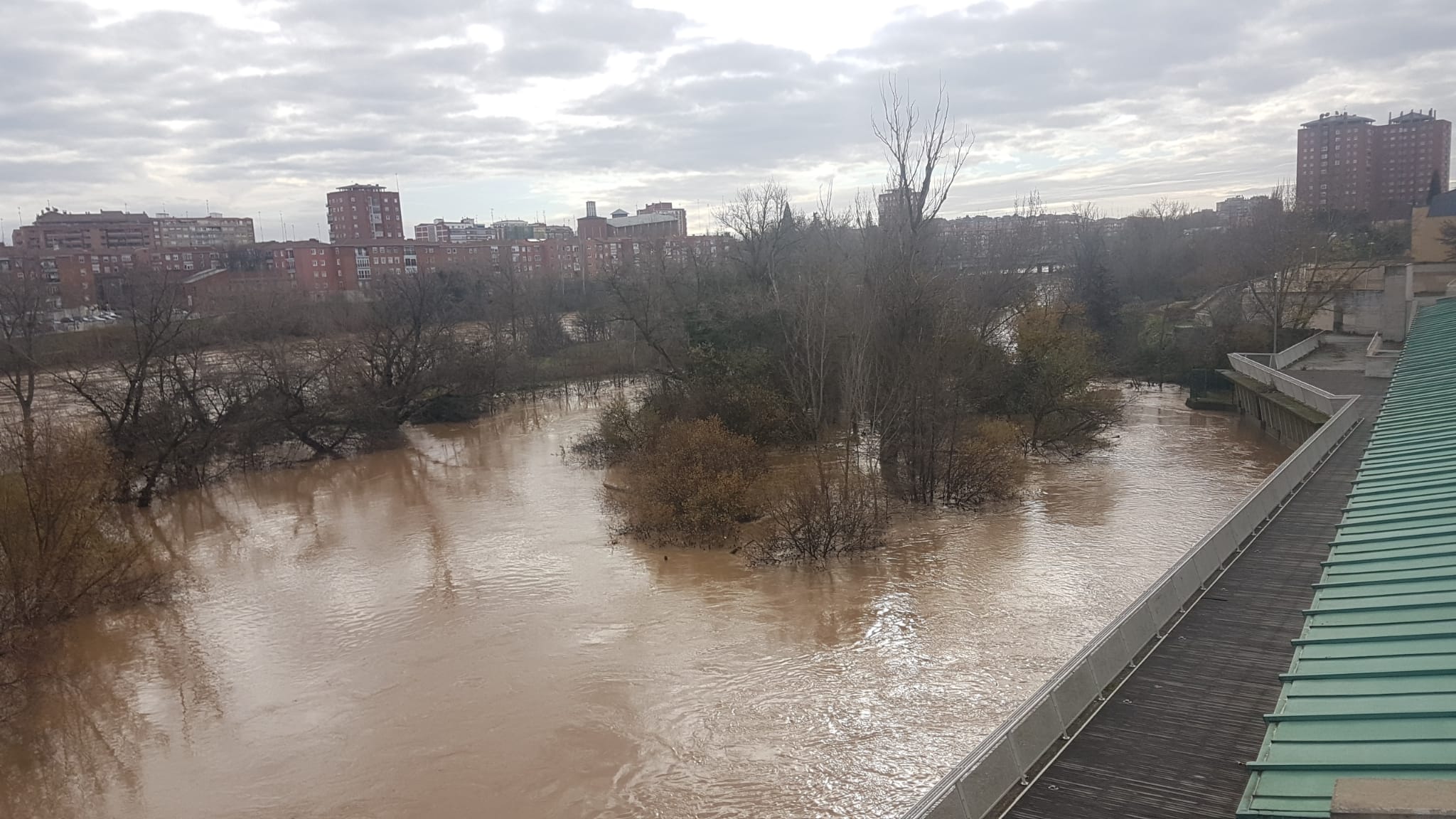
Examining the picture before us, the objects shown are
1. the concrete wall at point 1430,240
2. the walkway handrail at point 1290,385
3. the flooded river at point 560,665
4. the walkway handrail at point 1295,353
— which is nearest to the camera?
the flooded river at point 560,665

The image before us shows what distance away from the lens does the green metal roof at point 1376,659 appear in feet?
14.2

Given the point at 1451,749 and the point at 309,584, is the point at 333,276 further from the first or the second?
the point at 1451,749

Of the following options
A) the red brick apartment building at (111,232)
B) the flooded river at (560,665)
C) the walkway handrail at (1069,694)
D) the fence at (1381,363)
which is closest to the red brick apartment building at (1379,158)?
the fence at (1381,363)

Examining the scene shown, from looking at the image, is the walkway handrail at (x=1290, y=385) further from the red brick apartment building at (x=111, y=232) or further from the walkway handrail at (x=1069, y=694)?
the red brick apartment building at (x=111, y=232)

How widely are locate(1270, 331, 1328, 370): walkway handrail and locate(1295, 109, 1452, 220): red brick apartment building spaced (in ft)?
213

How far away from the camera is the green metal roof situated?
4.32 m

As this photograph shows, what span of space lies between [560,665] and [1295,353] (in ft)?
89.1

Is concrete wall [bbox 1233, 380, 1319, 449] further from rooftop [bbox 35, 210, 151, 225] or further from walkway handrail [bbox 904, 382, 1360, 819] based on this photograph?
rooftop [bbox 35, 210, 151, 225]

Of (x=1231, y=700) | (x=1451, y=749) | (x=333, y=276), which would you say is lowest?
(x=1231, y=700)

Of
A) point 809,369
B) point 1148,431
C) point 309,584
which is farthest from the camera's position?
point 1148,431

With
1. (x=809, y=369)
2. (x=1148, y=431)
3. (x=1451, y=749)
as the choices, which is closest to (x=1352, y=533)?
(x=1451, y=749)

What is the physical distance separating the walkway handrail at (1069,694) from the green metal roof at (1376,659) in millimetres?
1805

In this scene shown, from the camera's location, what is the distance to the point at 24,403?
25.9m

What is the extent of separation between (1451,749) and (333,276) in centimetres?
8261
